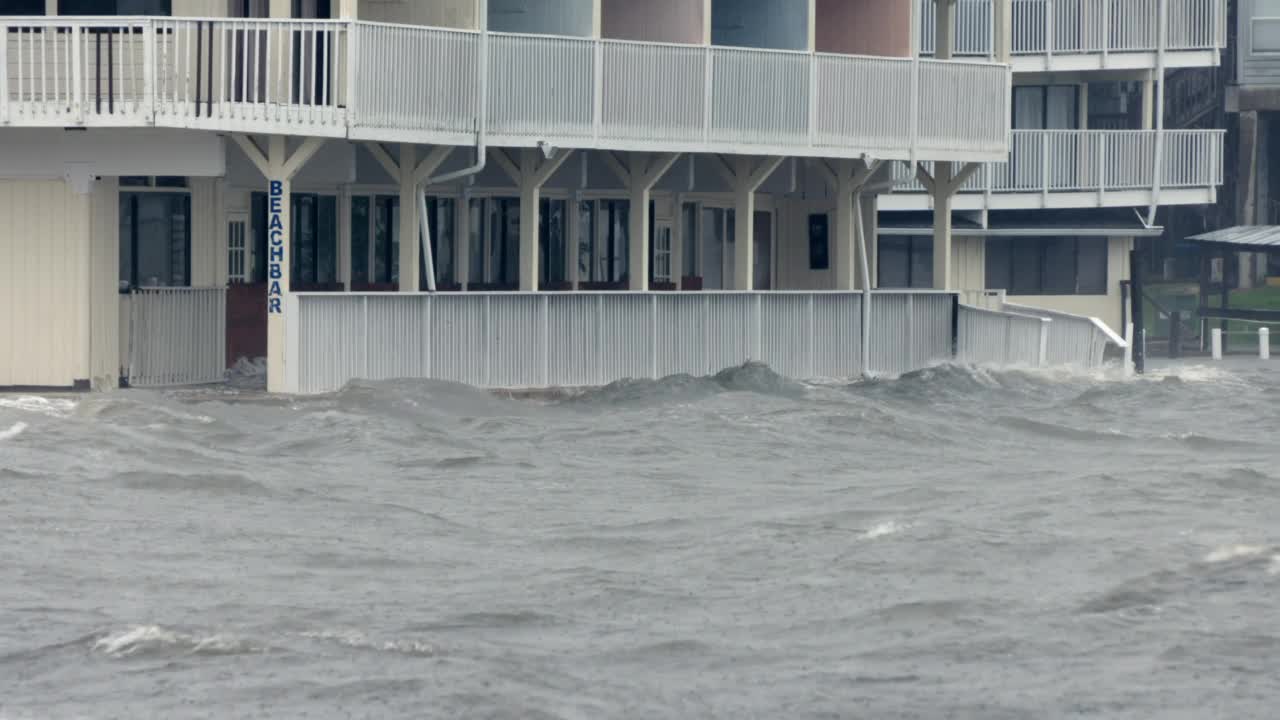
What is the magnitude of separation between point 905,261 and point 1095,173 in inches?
167

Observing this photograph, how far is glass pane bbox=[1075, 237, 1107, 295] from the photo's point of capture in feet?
161

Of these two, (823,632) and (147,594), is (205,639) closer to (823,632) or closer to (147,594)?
(147,594)

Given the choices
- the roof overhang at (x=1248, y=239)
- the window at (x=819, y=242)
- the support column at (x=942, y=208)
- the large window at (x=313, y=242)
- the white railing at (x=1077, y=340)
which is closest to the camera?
the large window at (x=313, y=242)

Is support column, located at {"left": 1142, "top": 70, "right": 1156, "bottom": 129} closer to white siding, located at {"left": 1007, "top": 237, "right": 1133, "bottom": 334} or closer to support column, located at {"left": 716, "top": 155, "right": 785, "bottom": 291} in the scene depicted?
white siding, located at {"left": 1007, "top": 237, "right": 1133, "bottom": 334}

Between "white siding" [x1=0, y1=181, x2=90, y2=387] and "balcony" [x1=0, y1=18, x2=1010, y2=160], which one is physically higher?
"balcony" [x1=0, y1=18, x2=1010, y2=160]

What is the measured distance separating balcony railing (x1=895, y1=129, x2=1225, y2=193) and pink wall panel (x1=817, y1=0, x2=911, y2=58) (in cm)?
1123

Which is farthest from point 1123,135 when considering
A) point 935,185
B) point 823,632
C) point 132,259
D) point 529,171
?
point 823,632

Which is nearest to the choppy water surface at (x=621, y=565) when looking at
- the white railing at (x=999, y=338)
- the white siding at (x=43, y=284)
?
the white siding at (x=43, y=284)

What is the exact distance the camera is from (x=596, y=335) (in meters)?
30.9

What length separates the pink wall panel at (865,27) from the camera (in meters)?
35.8

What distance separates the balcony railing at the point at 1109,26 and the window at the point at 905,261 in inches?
159

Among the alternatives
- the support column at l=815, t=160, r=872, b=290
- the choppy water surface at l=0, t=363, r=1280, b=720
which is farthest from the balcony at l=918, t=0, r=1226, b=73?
the choppy water surface at l=0, t=363, r=1280, b=720

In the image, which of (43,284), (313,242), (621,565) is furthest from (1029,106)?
(621,565)

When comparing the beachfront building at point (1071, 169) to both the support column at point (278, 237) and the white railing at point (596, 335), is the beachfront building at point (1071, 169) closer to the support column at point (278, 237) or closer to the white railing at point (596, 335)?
A: the white railing at point (596, 335)
